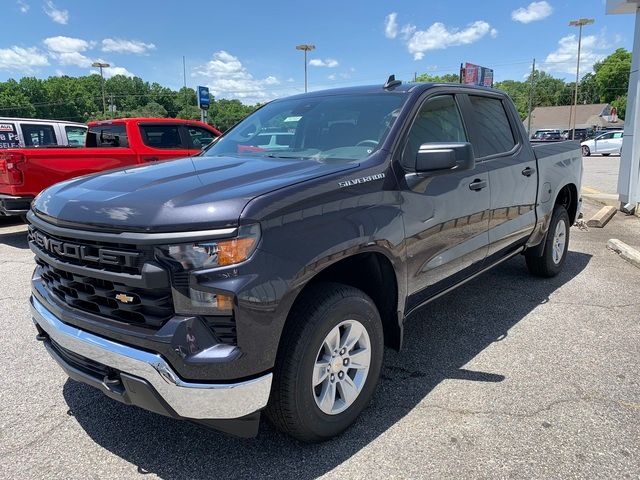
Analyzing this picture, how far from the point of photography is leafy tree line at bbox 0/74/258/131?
87.2 meters

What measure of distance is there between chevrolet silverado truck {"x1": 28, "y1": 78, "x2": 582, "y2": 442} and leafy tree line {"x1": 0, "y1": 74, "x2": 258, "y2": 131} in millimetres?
77959

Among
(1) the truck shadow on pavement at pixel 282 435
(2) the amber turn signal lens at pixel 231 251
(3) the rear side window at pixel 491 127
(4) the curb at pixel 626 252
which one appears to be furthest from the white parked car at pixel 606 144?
(2) the amber turn signal lens at pixel 231 251

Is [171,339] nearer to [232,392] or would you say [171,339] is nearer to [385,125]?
[232,392]

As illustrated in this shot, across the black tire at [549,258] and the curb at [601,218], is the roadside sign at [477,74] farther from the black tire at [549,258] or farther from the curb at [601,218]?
the black tire at [549,258]

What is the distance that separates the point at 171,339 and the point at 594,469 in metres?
2.10

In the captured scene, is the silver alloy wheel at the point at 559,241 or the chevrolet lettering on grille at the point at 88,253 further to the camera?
the silver alloy wheel at the point at 559,241

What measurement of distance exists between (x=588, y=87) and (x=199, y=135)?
408 feet

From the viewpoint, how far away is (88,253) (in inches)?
89.3

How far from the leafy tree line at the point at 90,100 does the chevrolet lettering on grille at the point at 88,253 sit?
7845 cm

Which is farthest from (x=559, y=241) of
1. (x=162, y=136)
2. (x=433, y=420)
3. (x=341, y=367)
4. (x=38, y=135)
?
(x=38, y=135)

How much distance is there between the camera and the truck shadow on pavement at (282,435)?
2.47m

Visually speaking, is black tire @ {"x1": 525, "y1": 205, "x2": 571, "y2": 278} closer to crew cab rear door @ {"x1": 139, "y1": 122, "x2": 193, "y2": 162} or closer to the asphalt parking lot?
the asphalt parking lot

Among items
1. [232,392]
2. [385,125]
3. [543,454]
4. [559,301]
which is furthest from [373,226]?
[559,301]

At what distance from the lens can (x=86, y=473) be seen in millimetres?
2410
